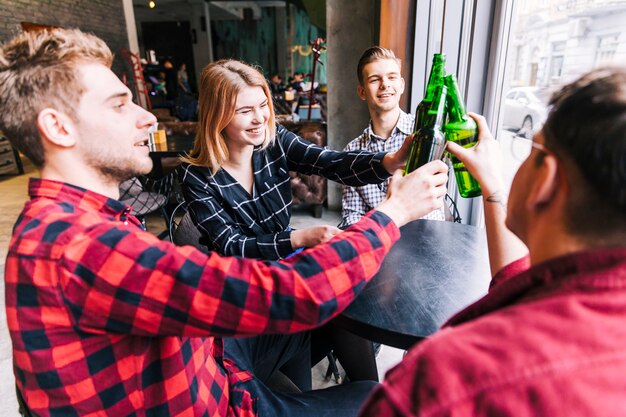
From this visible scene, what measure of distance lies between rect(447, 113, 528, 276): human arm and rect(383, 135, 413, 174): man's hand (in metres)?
0.33

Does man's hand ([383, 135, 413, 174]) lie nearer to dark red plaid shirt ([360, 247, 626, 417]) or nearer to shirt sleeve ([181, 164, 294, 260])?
shirt sleeve ([181, 164, 294, 260])

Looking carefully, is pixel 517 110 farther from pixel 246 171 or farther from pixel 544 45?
A: pixel 246 171

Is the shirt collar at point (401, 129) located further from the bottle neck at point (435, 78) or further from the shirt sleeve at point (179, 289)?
the shirt sleeve at point (179, 289)

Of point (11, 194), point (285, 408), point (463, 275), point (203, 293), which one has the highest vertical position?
point (203, 293)

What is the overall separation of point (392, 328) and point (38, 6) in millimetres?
9638

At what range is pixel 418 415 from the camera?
0.36m

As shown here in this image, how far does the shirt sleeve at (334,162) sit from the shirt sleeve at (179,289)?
0.79m

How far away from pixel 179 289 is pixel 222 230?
738 mm

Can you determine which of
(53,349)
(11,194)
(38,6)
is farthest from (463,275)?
(38,6)

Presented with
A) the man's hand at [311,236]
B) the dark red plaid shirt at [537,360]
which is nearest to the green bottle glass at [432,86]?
the man's hand at [311,236]

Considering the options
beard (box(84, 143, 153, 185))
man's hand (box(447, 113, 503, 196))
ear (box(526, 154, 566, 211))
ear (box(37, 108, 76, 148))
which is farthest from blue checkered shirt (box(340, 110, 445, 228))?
ear (box(526, 154, 566, 211))

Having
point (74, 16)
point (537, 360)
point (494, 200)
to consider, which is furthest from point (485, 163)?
point (74, 16)

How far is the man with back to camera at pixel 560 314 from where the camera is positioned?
34cm

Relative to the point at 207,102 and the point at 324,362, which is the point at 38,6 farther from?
the point at 324,362
